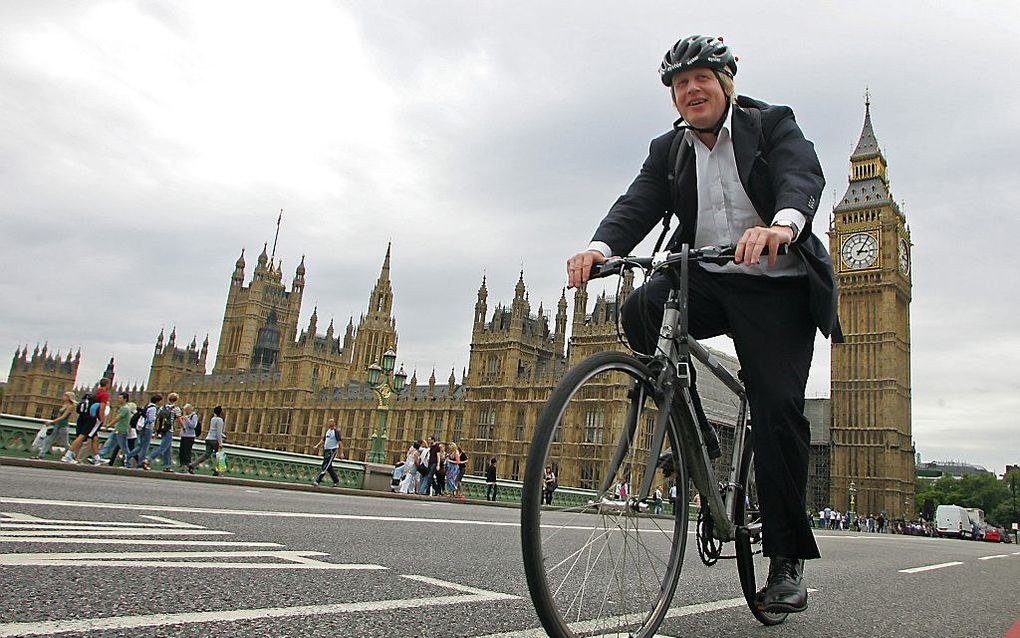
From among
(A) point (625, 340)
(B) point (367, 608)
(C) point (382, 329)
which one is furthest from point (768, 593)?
(C) point (382, 329)

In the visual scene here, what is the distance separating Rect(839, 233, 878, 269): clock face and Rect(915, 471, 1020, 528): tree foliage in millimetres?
28105

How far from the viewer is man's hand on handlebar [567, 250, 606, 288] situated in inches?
96.3

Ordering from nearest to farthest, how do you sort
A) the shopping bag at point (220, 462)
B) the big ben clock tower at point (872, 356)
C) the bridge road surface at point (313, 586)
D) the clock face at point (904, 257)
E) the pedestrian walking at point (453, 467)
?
the bridge road surface at point (313, 586) < the shopping bag at point (220, 462) < the pedestrian walking at point (453, 467) < the big ben clock tower at point (872, 356) < the clock face at point (904, 257)

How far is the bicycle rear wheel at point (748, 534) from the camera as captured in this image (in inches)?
96.9

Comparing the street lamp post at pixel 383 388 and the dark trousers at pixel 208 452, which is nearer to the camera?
the dark trousers at pixel 208 452

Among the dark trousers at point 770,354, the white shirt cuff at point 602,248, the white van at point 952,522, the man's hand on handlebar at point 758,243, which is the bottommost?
the white van at point 952,522

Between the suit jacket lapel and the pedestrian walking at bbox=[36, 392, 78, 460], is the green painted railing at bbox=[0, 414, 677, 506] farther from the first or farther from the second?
the suit jacket lapel

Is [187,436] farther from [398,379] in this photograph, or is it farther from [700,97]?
[700,97]

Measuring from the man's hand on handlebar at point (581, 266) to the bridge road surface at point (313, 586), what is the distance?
1.05 metres

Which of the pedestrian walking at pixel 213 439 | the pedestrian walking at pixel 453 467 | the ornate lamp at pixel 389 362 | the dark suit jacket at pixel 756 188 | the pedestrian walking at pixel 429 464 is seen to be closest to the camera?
the dark suit jacket at pixel 756 188

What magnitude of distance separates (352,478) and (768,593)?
18.8 m

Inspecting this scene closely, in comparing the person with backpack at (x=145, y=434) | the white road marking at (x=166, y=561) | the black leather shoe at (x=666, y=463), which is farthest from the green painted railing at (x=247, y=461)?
the black leather shoe at (x=666, y=463)

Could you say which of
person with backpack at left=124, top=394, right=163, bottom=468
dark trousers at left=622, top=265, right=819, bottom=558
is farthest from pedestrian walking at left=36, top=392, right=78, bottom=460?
dark trousers at left=622, top=265, right=819, bottom=558

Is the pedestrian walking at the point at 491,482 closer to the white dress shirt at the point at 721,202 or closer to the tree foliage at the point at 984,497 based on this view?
the white dress shirt at the point at 721,202
